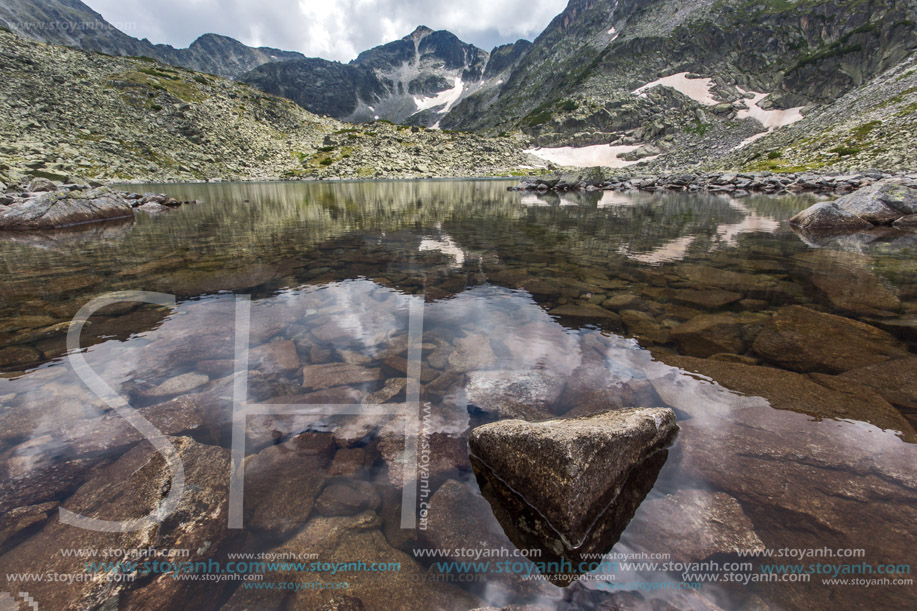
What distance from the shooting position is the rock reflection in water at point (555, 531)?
329 centimetres

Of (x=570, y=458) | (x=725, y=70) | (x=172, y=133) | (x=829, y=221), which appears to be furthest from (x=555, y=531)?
(x=725, y=70)

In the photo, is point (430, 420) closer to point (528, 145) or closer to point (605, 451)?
point (605, 451)

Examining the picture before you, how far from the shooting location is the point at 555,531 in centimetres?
357

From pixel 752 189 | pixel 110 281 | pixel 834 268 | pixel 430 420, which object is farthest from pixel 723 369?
pixel 752 189

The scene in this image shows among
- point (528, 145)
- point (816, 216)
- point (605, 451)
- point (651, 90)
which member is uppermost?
point (651, 90)

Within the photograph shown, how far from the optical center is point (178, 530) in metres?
3.50

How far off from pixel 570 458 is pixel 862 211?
101 ft

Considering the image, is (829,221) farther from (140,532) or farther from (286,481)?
(140,532)

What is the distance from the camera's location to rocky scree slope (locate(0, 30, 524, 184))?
87688 millimetres

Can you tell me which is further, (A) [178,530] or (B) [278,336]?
(B) [278,336]

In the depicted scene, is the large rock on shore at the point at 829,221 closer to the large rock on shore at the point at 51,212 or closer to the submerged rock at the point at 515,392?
the submerged rock at the point at 515,392

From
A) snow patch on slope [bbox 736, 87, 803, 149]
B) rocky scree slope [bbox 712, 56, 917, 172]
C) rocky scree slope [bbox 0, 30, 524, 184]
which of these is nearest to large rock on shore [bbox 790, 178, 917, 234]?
rocky scree slope [bbox 712, 56, 917, 172]

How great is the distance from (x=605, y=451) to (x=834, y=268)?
14361 millimetres

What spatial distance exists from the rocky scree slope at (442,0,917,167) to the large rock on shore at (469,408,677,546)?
502 feet
